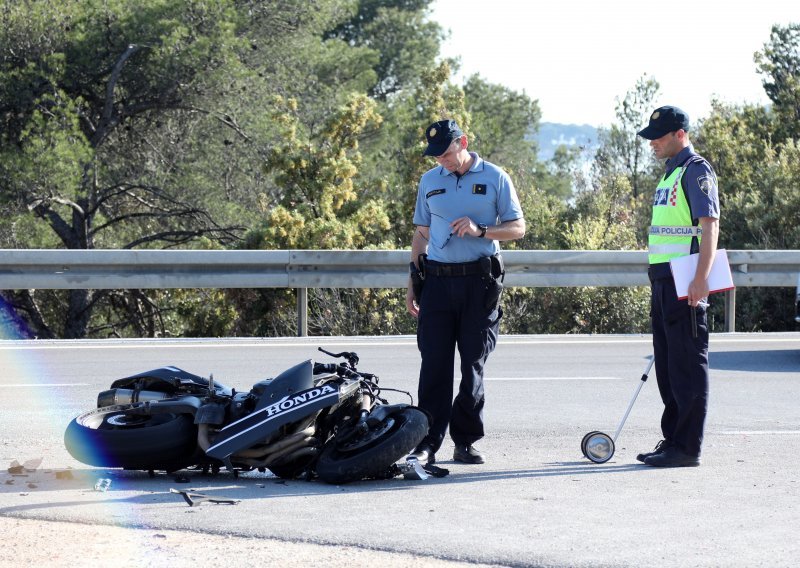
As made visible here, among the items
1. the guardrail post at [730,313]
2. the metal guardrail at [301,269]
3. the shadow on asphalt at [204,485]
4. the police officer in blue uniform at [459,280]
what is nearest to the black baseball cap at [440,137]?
the police officer in blue uniform at [459,280]

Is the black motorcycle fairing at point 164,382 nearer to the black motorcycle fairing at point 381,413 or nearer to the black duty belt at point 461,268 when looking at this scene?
the black motorcycle fairing at point 381,413

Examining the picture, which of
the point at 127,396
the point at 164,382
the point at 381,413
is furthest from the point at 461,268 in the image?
the point at 127,396

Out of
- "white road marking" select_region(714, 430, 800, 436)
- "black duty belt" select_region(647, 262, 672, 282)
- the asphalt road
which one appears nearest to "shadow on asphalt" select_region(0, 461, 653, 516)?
the asphalt road

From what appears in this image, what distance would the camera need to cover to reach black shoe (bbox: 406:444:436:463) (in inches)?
258

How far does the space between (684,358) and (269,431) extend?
217cm

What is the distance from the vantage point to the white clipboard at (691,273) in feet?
21.1

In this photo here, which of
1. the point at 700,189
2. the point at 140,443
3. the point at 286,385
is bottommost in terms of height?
the point at 140,443

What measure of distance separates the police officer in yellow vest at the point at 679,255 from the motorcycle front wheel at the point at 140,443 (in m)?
2.37

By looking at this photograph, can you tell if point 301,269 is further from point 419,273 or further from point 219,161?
point 219,161

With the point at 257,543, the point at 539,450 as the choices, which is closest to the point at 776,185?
the point at 539,450

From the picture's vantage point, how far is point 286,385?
6.06m

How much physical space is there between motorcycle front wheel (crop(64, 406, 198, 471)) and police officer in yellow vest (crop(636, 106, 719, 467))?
7.78 ft

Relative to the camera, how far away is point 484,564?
4.64 meters

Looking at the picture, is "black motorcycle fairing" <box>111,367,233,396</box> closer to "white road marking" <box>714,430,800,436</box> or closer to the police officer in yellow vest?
the police officer in yellow vest
